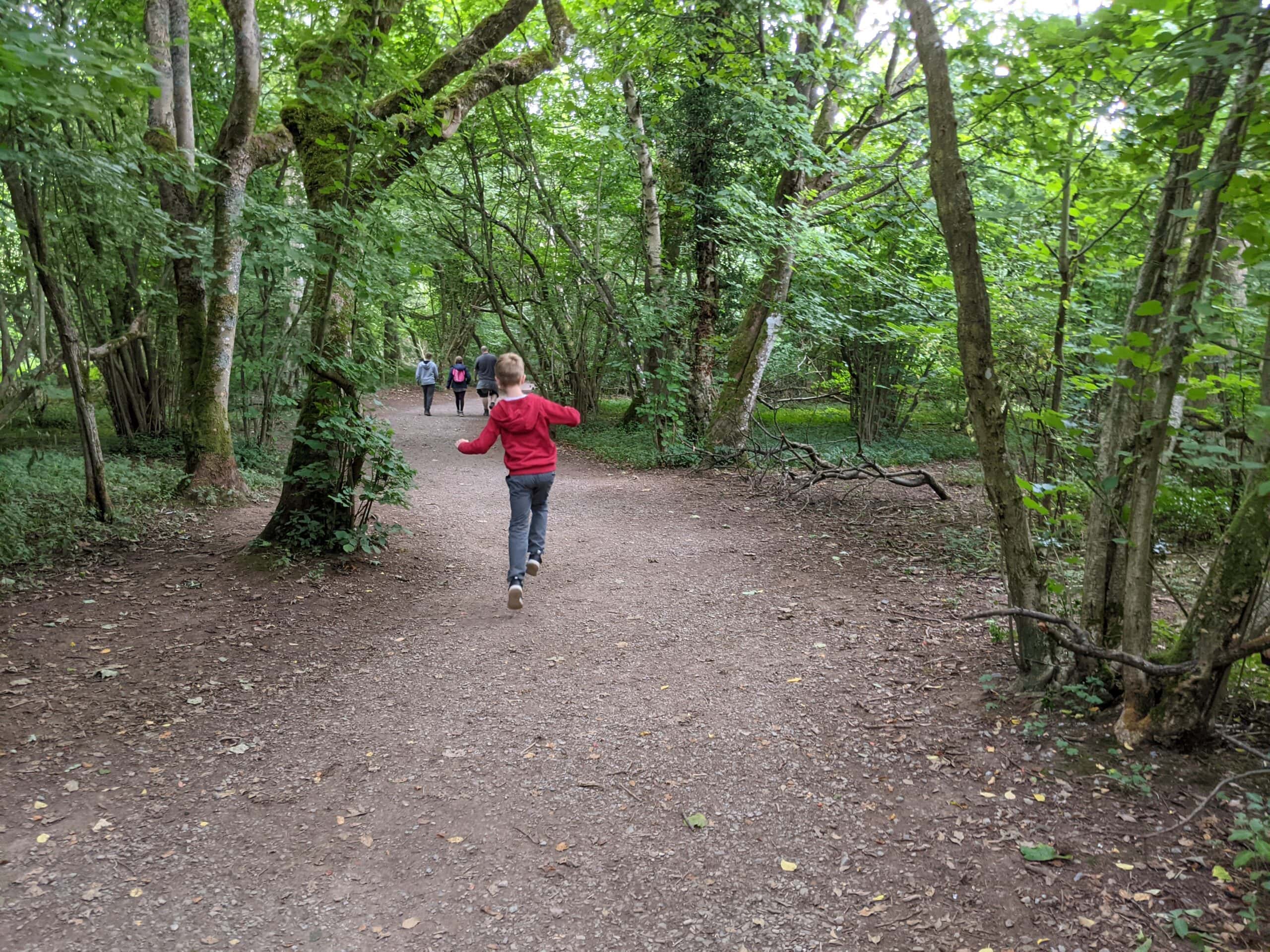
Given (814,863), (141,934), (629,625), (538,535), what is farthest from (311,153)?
(814,863)

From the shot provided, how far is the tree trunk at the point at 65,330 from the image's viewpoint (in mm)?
6348

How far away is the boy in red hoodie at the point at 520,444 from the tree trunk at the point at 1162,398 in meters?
3.63

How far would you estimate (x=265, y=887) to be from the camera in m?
2.97

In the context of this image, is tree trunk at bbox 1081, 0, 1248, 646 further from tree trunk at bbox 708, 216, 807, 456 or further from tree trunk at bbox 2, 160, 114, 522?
tree trunk at bbox 708, 216, 807, 456

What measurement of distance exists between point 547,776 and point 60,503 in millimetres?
6562

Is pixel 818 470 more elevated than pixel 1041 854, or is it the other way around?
pixel 818 470

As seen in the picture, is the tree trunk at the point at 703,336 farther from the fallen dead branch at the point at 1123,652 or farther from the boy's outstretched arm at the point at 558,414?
the fallen dead branch at the point at 1123,652

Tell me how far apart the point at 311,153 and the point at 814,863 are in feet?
23.5

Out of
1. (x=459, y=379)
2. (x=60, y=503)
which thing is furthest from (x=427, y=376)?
(x=60, y=503)

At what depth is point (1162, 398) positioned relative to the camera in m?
3.18

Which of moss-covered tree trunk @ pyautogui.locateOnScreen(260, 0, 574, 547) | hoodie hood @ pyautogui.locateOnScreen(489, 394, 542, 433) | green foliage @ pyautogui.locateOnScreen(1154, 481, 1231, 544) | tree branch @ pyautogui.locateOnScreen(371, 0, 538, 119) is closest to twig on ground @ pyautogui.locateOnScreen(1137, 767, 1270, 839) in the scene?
green foliage @ pyautogui.locateOnScreen(1154, 481, 1231, 544)

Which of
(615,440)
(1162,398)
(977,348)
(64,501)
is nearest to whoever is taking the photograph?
(1162,398)

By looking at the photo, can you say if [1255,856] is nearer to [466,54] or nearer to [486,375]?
[466,54]

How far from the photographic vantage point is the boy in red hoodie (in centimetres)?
568
